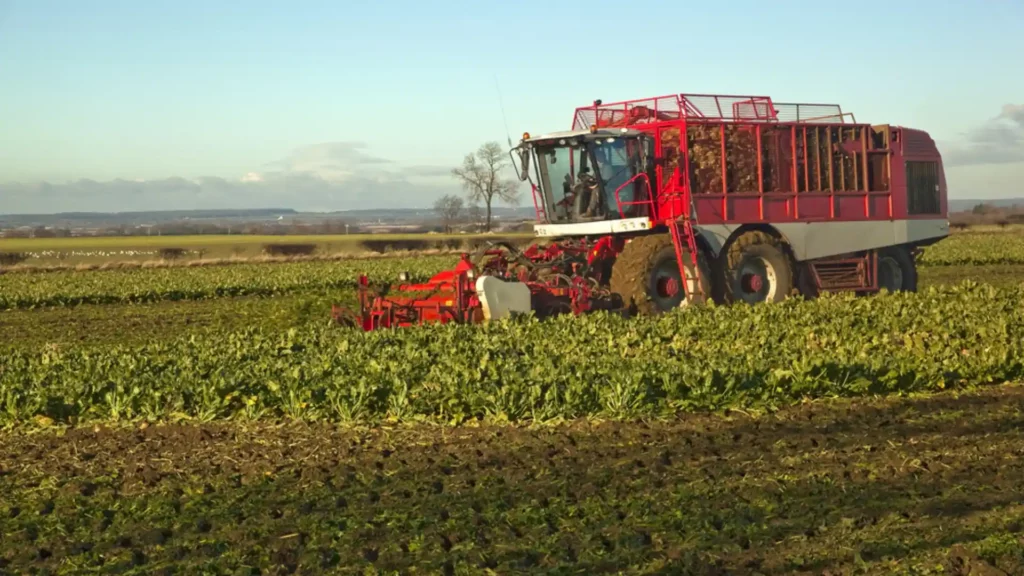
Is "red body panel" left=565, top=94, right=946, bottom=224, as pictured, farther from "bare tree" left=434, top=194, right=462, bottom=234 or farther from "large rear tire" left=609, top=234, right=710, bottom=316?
"bare tree" left=434, top=194, right=462, bottom=234

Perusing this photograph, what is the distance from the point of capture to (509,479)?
7.34m

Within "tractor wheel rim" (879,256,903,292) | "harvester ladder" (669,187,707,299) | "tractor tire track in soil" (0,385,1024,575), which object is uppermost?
"harvester ladder" (669,187,707,299)

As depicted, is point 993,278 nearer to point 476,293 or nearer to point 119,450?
point 476,293

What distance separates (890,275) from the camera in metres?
20.2

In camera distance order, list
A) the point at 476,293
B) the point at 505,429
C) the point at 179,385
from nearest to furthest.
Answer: the point at 505,429 → the point at 179,385 → the point at 476,293

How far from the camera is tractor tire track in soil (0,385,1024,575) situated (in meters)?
5.73

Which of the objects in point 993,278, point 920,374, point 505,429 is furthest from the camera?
point 993,278

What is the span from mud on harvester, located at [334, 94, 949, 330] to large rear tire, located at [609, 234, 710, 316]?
20 millimetres

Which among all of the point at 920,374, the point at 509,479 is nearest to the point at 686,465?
the point at 509,479

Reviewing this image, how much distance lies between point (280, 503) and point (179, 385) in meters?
3.25

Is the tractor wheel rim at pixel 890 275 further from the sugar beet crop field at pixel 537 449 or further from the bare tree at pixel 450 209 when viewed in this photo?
the bare tree at pixel 450 209

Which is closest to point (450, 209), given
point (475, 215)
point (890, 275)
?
point (475, 215)

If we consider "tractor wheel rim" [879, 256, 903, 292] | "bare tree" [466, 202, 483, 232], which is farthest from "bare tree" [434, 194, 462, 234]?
"tractor wheel rim" [879, 256, 903, 292]

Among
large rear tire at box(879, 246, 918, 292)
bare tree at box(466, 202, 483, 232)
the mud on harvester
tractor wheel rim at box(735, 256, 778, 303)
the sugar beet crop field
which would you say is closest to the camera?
the sugar beet crop field
